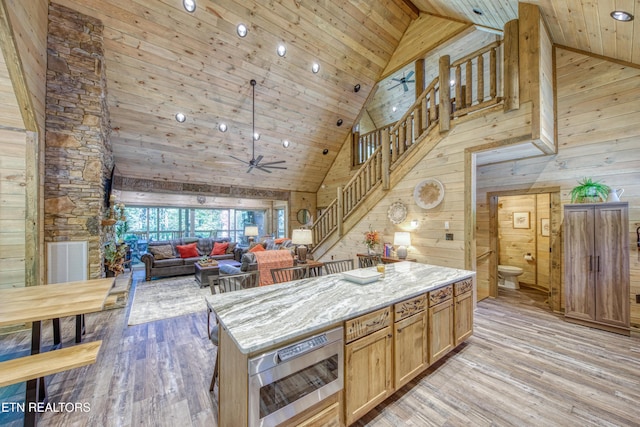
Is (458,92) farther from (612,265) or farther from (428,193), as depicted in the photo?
(612,265)

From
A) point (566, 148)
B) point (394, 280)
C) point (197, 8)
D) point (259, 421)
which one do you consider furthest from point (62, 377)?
point (566, 148)

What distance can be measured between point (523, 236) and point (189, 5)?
8325 millimetres

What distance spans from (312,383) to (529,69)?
15.4ft

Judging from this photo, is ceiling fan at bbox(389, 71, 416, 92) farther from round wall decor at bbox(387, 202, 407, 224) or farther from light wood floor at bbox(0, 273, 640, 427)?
light wood floor at bbox(0, 273, 640, 427)

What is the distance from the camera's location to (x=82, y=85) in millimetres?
4199

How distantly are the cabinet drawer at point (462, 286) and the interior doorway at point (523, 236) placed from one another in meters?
2.57

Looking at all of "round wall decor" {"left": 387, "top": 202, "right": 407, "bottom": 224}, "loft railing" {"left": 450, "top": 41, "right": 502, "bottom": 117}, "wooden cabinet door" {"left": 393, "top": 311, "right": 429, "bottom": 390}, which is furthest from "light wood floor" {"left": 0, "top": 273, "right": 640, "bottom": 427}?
"loft railing" {"left": 450, "top": 41, "right": 502, "bottom": 117}

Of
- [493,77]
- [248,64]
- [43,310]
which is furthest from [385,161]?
[43,310]

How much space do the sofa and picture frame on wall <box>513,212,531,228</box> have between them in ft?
26.6

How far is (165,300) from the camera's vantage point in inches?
197

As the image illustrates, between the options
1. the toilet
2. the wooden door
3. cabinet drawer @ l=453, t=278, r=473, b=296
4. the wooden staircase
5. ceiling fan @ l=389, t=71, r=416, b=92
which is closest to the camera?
cabinet drawer @ l=453, t=278, r=473, b=296

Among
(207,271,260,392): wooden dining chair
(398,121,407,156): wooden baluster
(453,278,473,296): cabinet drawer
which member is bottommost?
(453,278,473,296): cabinet drawer

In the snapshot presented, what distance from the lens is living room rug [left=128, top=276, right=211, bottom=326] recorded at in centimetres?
423

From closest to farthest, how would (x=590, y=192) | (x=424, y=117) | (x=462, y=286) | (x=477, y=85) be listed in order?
1. (x=462, y=286)
2. (x=590, y=192)
3. (x=477, y=85)
4. (x=424, y=117)
